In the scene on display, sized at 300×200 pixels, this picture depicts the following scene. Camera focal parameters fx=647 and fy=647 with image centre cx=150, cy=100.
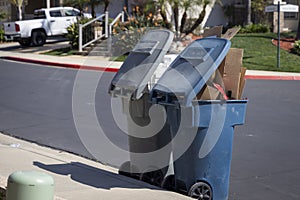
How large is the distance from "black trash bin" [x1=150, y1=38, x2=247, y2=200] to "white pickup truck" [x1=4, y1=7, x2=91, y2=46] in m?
24.2

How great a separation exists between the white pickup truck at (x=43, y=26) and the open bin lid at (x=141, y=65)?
77.4 ft

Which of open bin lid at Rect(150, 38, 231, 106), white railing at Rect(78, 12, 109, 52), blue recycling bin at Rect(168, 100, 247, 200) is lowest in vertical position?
white railing at Rect(78, 12, 109, 52)

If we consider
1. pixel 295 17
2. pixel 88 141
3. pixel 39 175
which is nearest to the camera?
pixel 39 175

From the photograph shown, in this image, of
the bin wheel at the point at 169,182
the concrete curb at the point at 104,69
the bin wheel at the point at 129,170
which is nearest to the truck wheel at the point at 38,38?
the concrete curb at the point at 104,69

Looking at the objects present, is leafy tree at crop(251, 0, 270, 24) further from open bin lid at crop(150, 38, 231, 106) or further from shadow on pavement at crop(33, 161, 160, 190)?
open bin lid at crop(150, 38, 231, 106)

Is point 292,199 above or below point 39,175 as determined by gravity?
below

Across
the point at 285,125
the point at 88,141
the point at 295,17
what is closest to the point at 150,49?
the point at 88,141

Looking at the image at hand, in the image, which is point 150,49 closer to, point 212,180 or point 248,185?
point 212,180

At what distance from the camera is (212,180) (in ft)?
21.7

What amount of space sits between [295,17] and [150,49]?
29.6 metres

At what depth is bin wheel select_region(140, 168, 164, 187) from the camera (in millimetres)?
7188

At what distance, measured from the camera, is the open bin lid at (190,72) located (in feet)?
20.7

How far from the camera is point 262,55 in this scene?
25.1m

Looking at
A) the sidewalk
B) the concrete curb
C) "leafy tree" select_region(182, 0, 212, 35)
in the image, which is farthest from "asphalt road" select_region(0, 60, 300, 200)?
"leafy tree" select_region(182, 0, 212, 35)
